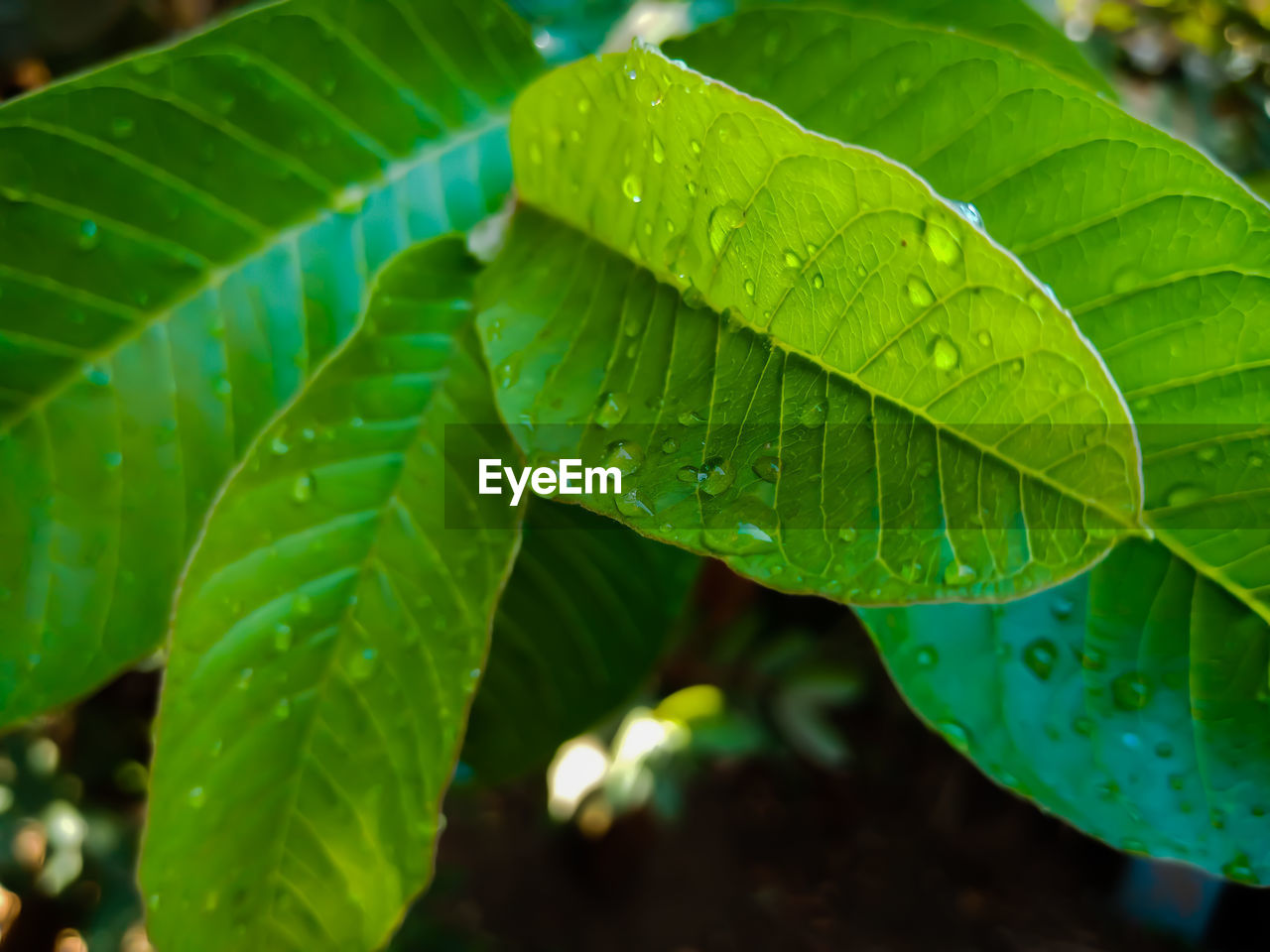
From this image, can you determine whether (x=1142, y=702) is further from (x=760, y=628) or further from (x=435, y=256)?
(x=760, y=628)

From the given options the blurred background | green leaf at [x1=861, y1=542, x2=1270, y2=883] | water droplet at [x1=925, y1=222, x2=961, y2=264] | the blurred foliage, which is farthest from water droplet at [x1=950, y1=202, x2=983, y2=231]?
the blurred foliage

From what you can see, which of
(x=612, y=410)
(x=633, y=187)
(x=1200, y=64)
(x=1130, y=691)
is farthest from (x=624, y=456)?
(x=1200, y=64)

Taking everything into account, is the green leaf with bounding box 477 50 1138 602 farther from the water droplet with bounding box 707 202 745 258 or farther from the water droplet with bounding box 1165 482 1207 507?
the water droplet with bounding box 1165 482 1207 507

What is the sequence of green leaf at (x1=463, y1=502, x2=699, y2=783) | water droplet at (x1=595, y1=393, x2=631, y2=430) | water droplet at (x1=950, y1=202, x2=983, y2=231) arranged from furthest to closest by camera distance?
green leaf at (x1=463, y1=502, x2=699, y2=783) → water droplet at (x1=595, y1=393, x2=631, y2=430) → water droplet at (x1=950, y1=202, x2=983, y2=231)

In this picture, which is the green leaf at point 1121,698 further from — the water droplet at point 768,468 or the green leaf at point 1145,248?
the water droplet at point 768,468

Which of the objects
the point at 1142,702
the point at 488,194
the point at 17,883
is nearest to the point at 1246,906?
the point at 1142,702

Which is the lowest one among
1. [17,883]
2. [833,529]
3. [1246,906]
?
[17,883]

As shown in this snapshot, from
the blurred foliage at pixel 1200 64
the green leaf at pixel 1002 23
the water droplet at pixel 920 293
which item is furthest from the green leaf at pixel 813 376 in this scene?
the blurred foliage at pixel 1200 64
